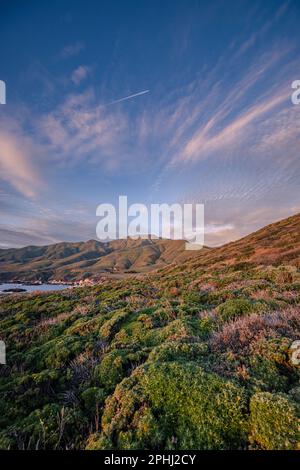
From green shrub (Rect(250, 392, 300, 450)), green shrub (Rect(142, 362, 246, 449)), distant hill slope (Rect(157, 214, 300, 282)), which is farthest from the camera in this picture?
distant hill slope (Rect(157, 214, 300, 282))

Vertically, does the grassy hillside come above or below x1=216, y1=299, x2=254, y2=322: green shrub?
below

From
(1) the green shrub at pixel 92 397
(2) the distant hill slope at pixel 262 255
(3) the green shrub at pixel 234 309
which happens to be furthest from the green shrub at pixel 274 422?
(2) the distant hill slope at pixel 262 255

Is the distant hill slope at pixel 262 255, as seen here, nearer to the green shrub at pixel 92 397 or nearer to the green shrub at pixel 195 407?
the green shrub at pixel 195 407

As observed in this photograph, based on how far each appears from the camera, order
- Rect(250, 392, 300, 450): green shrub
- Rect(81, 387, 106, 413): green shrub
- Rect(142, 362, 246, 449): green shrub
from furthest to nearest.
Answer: Rect(81, 387, 106, 413): green shrub < Rect(142, 362, 246, 449): green shrub < Rect(250, 392, 300, 450): green shrub

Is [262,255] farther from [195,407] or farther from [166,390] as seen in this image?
[195,407]

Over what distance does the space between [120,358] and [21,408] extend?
6.71ft

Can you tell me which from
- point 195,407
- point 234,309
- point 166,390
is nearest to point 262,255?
point 234,309

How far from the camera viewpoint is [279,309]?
698cm

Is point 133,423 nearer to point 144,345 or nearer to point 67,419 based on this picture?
point 67,419

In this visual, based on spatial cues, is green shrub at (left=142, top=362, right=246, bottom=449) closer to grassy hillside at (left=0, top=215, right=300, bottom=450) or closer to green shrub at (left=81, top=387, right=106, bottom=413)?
grassy hillside at (left=0, top=215, right=300, bottom=450)

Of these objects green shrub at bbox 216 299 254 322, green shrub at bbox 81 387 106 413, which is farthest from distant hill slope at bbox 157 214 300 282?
green shrub at bbox 81 387 106 413

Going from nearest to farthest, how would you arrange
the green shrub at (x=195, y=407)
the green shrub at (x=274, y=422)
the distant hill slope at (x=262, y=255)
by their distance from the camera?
the green shrub at (x=274, y=422) → the green shrub at (x=195, y=407) → the distant hill slope at (x=262, y=255)

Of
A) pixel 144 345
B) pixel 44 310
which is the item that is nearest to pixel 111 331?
pixel 144 345

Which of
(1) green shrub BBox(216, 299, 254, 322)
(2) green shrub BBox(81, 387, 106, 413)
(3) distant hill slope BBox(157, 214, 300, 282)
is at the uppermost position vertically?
(3) distant hill slope BBox(157, 214, 300, 282)
